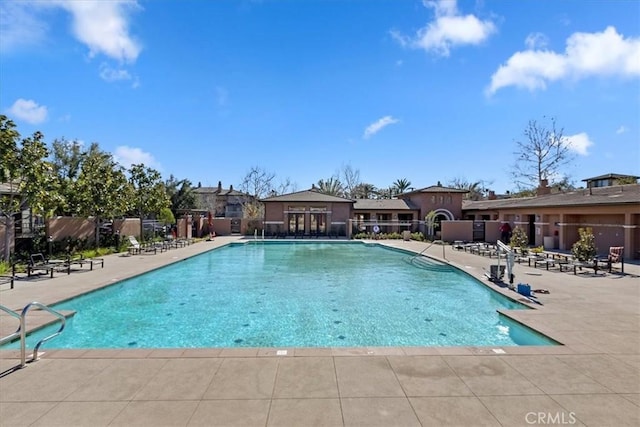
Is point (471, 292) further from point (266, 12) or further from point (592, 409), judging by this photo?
point (266, 12)

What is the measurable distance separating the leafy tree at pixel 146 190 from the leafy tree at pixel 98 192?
303cm

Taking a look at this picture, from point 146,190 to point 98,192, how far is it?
5974mm

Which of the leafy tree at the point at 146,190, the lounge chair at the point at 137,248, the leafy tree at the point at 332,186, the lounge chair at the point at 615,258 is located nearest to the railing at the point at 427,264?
the lounge chair at the point at 615,258

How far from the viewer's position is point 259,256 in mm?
21844

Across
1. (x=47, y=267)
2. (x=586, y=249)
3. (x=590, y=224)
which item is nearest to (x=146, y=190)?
(x=47, y=267)

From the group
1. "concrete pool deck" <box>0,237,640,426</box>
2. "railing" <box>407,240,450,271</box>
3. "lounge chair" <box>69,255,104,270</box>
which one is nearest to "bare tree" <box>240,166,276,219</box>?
"railing" <box>407,240,450,271</box>

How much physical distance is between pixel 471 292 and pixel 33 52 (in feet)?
53.6

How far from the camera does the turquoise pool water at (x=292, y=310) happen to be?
7.49 meters

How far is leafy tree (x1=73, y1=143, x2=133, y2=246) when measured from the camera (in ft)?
57.5

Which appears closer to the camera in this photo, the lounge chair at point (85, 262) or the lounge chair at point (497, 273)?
the lounge chair at point (497, 273)

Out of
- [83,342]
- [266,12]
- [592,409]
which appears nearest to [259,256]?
[266,12]

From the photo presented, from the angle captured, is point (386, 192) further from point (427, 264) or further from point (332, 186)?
point (427, 264)

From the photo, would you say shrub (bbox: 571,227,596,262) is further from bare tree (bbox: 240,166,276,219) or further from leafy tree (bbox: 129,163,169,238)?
bare tree (bbox: 240,166,276,219)

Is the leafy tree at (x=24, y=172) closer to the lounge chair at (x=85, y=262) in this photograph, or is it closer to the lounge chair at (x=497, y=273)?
the lounge chair at (x=85, y=262)
